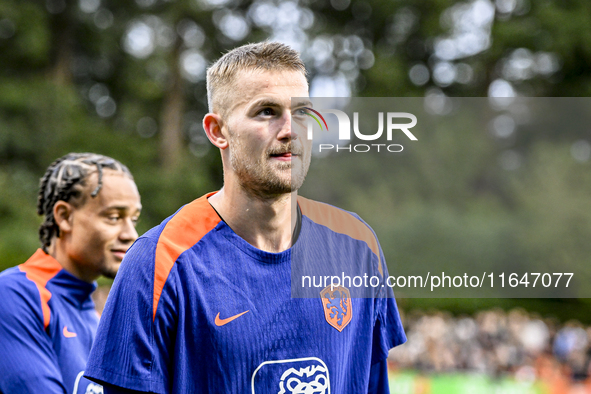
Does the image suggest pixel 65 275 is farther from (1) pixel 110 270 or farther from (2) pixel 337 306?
(2) pixel 337 306

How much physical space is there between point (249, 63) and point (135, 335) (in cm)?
104

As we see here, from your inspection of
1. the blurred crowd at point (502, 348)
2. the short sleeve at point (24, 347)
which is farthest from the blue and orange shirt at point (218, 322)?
the blurred crowd at point (502, 348)

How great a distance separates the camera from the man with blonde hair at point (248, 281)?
6.51ft

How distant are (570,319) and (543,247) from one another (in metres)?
14.0

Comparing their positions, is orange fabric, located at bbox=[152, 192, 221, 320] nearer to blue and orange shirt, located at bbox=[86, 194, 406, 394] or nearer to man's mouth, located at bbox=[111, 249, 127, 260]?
blue and orange shirt, located at bbox=[86, 194, 406, 394]

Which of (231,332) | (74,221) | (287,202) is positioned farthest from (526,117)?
(74,221)

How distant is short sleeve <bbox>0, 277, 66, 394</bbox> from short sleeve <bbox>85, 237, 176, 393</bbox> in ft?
2.40

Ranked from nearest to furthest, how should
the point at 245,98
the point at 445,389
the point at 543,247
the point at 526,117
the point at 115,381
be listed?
1. the point at 115,381
2. the point at 245,98
3. the point at 543,247
4. the point at 526,117
5. the point at 445,389

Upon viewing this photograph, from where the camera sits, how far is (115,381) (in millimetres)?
1929

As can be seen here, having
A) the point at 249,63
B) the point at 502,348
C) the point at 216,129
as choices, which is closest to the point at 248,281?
the point at 216,129

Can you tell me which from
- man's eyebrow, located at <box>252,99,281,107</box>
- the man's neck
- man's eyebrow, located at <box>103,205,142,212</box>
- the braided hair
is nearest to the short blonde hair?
man's eyebrow, located at <box>252,99,281,107</box>

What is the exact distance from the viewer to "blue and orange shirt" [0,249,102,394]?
2574 mm

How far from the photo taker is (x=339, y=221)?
96.0 inches

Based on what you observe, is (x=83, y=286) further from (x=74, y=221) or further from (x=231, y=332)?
(x=231, y=332)
